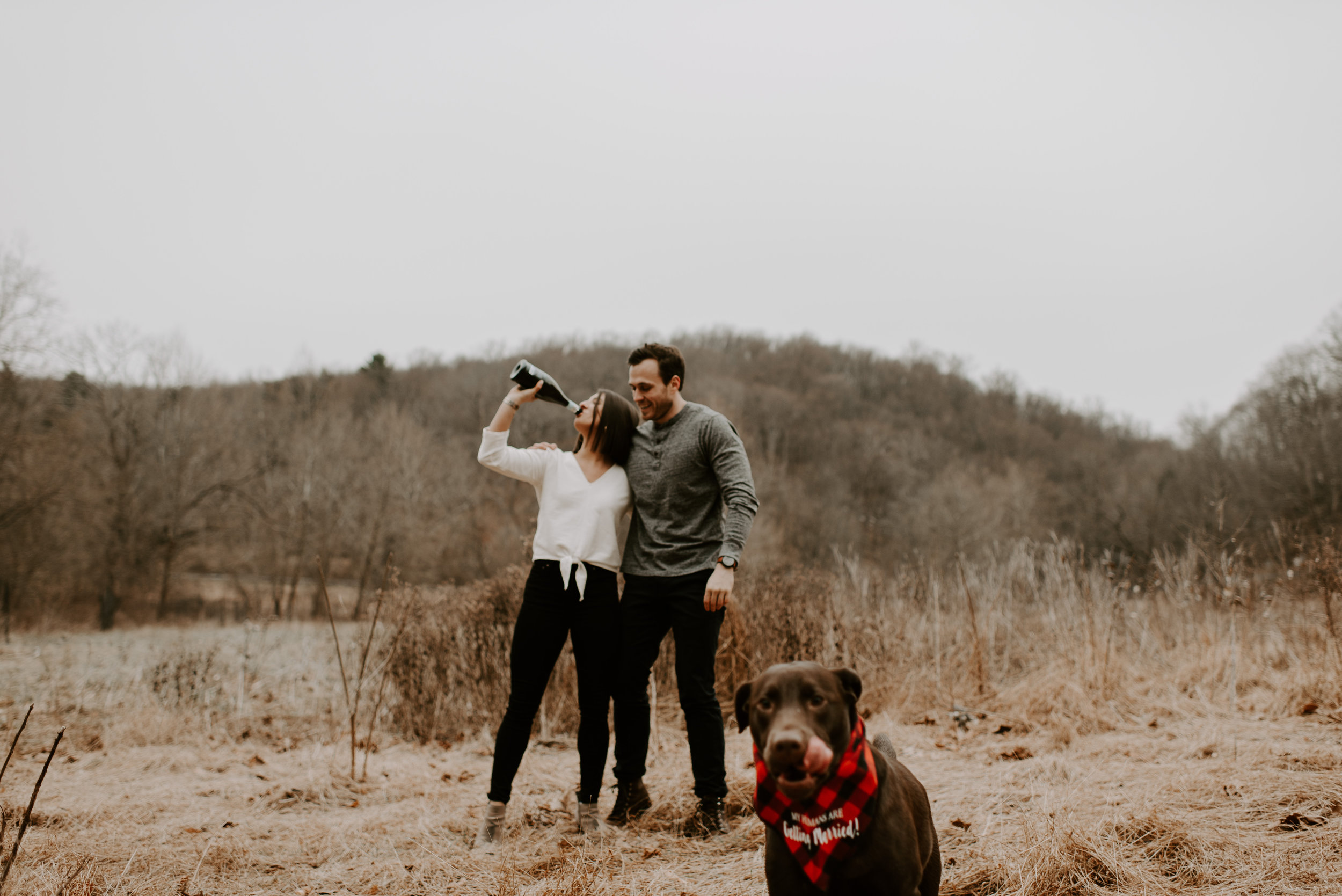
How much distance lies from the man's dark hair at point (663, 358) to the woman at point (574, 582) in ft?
0.78

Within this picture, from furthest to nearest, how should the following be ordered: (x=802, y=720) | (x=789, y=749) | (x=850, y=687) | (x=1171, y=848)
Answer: (x=1171, y=848) < (x=850, y=687) < (x=802, y=720) < (x=789, y=749)

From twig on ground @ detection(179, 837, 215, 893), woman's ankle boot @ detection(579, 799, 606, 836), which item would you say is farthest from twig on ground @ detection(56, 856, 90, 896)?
woman's ankle boot @ detection(579, 799, 606, 836)

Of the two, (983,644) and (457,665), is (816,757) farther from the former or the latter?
(983,644)

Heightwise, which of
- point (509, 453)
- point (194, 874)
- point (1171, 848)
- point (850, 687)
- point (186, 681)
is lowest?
point (186, 681)

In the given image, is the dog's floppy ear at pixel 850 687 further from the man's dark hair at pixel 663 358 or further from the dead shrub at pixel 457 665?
the dead shrub at pixel 457 665

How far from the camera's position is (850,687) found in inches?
77.0

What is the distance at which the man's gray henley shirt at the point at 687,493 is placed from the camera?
3352 millimetres

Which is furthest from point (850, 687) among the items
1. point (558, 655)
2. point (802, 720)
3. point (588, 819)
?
point (588, 819)

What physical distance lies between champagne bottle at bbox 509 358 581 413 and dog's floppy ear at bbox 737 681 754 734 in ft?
5.40

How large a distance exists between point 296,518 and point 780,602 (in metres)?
27.9

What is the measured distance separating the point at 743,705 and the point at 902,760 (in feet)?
10.1

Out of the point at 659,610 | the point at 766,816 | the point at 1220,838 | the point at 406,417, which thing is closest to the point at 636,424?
the point at 659,610

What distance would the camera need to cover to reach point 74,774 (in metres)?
4.99

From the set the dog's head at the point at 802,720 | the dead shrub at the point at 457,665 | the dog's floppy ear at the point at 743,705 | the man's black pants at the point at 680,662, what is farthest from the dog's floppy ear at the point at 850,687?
the dead shrub at the point at 457,665
